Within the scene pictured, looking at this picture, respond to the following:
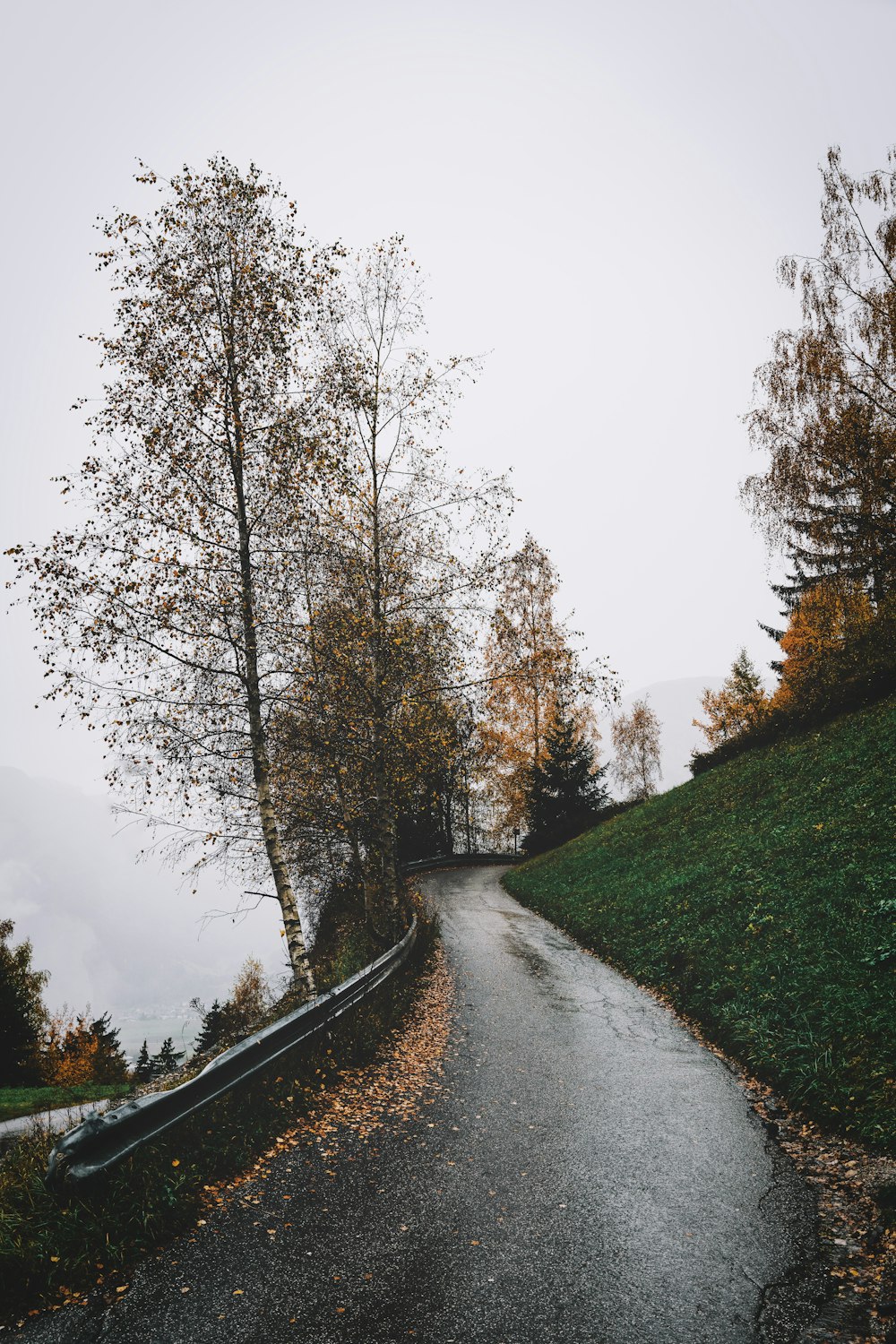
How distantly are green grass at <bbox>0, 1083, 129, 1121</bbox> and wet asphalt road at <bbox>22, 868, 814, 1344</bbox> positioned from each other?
17.4 meters

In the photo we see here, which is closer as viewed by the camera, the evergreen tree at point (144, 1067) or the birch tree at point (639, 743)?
the evergreen tree at point (144, 1067)

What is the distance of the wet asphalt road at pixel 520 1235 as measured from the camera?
3115mm

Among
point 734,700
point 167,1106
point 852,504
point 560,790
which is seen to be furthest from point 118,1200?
point 734,700

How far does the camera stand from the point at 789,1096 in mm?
5559

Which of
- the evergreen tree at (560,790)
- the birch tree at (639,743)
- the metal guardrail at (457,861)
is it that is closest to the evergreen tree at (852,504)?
the evergreen tree at (560,790)

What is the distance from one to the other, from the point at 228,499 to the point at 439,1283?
9383 millimetres

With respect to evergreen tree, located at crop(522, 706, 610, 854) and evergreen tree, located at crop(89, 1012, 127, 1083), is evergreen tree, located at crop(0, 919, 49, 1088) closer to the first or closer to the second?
evergreen tree, located at crop(89, 1012, 127, 1083)

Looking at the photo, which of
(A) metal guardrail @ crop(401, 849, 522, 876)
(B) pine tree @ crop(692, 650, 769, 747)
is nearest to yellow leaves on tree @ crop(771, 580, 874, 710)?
(A) metal guardrail @ crop(401, 849, 522, 876)

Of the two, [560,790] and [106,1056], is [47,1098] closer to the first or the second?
[106,1056]

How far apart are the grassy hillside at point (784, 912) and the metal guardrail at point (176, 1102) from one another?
4.40 m

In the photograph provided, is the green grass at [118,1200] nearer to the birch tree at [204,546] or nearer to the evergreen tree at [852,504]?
the birch tree at [204,546]

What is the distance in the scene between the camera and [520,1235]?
3.88 m

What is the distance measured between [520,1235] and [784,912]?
240 inches

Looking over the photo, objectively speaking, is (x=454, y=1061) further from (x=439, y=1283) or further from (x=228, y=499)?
(x=228, y=499)
